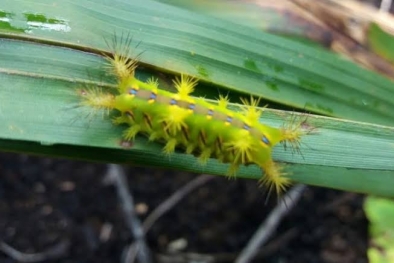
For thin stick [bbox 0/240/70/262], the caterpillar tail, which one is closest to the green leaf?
the caterpillar tail

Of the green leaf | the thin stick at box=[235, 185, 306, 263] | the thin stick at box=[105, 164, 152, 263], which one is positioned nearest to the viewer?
the green leaf

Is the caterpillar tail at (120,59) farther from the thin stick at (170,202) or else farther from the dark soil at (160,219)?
the dark soil at (160,219)

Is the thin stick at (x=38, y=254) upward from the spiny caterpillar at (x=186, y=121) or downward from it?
downward

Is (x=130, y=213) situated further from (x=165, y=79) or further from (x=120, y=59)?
(x=120, y=59)

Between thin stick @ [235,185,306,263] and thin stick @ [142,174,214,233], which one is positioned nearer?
thin stick @ [235,185,306,263]

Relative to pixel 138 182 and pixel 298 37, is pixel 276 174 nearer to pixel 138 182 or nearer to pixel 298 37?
pixel 298 37

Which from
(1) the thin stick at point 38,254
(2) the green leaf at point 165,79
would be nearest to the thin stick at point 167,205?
(1) the thin stick at point 38,254

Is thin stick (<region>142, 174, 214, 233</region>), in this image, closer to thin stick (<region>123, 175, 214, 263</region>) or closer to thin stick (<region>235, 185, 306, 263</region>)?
thin stick (<region>123, 175, 214, 263</region>)
